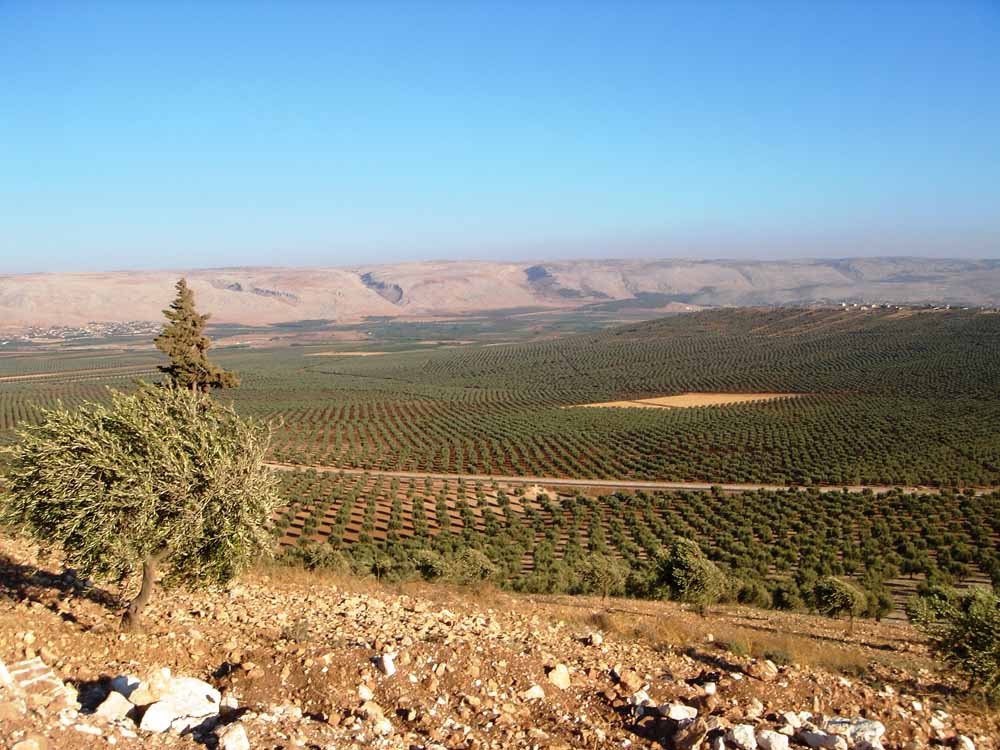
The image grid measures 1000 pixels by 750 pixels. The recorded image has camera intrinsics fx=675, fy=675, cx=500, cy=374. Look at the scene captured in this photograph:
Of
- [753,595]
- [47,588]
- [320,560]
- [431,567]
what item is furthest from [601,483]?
[47,588]

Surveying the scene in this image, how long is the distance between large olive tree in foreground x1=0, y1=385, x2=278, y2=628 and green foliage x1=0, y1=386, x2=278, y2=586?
16mm

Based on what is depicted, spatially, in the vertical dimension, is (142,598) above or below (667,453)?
above

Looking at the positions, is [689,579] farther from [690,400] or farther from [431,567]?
[690,400]

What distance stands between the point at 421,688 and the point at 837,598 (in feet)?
43.5

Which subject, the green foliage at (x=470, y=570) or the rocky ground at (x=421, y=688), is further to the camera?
the green foliage at (x=470, y=570)

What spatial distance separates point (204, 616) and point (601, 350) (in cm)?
13847

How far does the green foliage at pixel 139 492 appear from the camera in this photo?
1008cm

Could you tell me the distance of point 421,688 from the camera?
880 centimetres

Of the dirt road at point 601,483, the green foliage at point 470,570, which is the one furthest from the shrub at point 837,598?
the dirt road at point 601,483

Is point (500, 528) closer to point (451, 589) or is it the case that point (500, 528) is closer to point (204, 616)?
point (451, 589)

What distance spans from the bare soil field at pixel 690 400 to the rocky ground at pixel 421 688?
230 ft

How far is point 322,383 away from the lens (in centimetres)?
11544

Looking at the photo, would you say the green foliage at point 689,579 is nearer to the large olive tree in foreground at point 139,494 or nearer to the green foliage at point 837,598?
the green foliage at point 837,598

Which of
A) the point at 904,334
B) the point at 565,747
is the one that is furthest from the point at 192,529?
the point at 904,334
